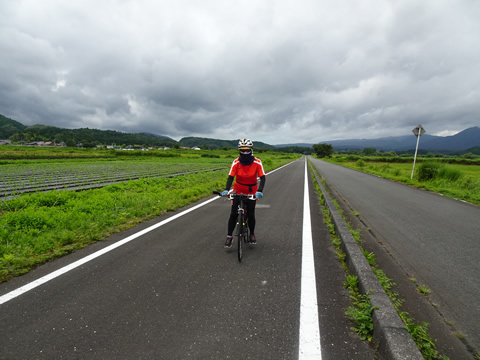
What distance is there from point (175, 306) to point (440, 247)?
4.89 m

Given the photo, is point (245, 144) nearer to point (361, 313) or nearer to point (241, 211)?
point (241, 211)

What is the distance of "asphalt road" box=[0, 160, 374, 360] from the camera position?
6.46 ft

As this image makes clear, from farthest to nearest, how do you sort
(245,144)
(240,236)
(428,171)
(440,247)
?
(428,171), (440,247), (245,144), (240,236)

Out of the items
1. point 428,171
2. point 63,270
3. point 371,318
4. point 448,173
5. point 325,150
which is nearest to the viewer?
point 371,318

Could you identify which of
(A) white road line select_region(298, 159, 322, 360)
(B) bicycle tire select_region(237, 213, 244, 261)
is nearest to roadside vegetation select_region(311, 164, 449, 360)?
(A) white road line select_region(298, 159, 322, 360)

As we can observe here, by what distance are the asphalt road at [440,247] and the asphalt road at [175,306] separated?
1.12 meters

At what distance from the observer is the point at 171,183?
481 inches

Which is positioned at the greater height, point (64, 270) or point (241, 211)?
point (241, 211)

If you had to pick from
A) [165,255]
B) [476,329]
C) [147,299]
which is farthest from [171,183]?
[476,329]

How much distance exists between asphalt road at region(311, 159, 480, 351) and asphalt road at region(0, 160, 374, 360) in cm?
112

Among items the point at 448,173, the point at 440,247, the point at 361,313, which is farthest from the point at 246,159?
the point at 448,173

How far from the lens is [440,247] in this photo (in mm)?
4332

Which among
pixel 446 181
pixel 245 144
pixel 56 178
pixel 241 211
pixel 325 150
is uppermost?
pixel 325 150

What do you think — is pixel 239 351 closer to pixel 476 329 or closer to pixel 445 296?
pixel 476 329
